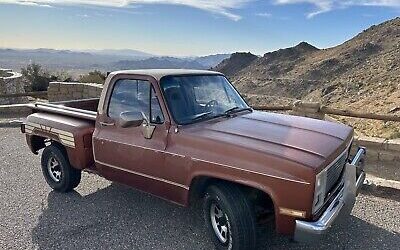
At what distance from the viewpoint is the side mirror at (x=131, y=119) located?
3712 mm

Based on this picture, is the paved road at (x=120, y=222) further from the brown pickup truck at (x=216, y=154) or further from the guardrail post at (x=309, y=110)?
the guardrail post at (x=309, y=110)

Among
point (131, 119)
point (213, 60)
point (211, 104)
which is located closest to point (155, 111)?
point (131, 119)

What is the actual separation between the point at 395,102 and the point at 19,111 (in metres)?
16.7

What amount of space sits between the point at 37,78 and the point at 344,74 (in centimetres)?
2831

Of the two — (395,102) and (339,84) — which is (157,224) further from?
(339,84)

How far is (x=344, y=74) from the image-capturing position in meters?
36.1

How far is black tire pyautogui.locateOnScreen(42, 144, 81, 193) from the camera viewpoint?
5.01 m

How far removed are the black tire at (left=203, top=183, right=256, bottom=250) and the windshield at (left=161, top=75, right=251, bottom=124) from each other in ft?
2.76

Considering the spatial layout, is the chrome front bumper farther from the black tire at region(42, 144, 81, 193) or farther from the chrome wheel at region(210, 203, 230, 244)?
the black tire at region(42, 144, 81, 193)

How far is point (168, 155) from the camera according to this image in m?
3.66

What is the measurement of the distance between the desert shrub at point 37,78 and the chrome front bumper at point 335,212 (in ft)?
58.1

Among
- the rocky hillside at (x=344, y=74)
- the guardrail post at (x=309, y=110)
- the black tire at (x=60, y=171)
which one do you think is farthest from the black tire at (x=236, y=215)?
the rocky hillside at (x=344, y=74)

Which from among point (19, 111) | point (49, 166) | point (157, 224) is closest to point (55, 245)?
point (157, 224)

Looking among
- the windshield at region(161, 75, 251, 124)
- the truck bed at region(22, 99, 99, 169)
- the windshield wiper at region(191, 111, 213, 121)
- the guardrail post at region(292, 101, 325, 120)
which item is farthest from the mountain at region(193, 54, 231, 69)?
the windshield wiper at region(191, 111, 213, 121)
